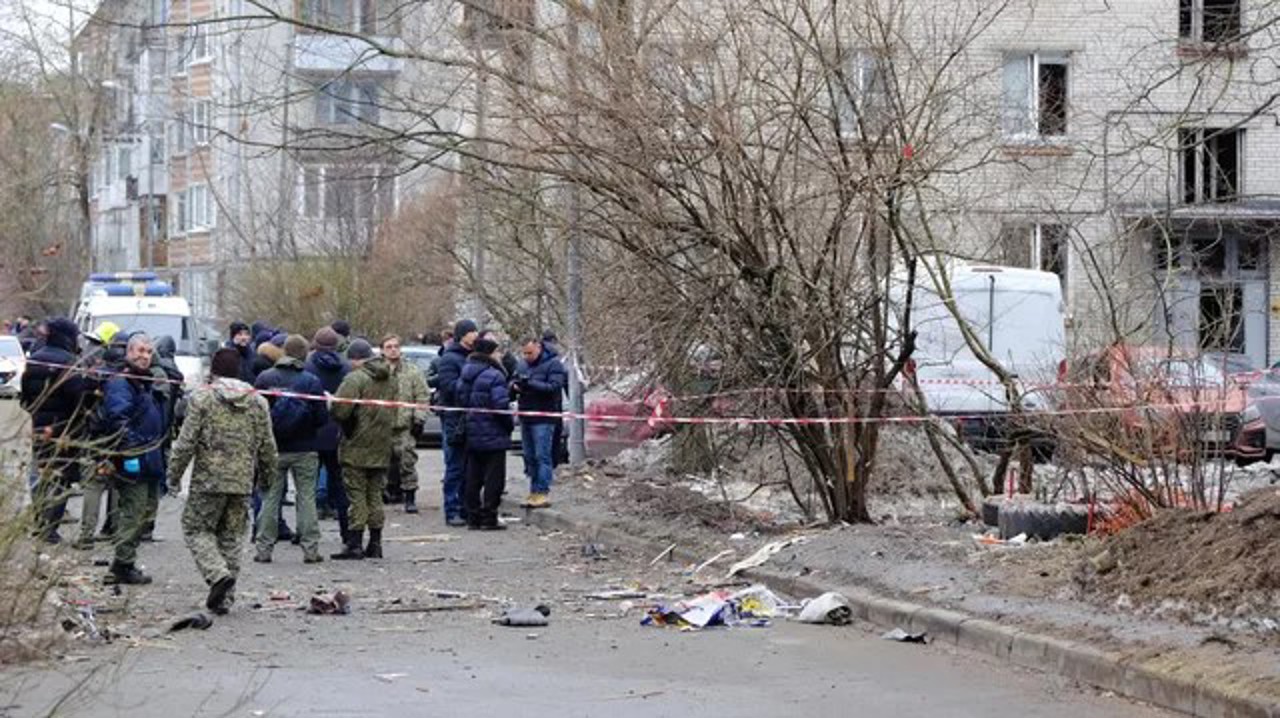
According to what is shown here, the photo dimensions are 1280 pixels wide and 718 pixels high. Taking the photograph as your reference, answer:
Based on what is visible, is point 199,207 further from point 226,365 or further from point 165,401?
point 226,365

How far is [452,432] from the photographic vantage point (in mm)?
19094

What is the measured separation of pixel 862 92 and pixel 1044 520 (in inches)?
138

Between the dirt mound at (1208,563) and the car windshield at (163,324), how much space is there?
25.9m

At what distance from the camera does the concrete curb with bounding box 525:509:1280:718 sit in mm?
8867

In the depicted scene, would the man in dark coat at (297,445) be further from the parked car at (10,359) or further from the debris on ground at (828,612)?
the parked car at (10,359)

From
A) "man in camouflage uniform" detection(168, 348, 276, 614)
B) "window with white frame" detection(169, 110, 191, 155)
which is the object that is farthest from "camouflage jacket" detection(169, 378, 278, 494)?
"window with white frame" detection(169, 110, 191, 155)

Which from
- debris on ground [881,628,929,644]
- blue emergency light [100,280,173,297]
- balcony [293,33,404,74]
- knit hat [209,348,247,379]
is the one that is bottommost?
debris on ground [881,628,929,644]

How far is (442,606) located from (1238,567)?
5.14 meters

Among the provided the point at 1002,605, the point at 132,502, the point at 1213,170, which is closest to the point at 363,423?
the point at 132,502

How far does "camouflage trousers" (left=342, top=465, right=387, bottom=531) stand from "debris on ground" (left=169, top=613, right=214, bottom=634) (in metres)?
3.85

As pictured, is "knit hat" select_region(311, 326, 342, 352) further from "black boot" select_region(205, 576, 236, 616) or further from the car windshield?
the car windshield

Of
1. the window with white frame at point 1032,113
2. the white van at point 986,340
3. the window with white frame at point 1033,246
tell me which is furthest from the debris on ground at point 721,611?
the window with white frame at point 1033,246

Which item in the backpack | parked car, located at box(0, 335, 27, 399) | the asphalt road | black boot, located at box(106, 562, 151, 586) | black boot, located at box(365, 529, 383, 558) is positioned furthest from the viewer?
parked car, located at box(0, 335, 27, 399)

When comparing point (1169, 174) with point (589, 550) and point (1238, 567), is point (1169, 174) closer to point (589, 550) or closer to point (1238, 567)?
point (1238, 567)
